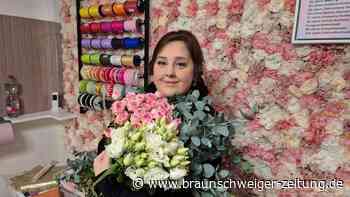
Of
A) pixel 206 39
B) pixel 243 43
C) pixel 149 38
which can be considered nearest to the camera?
pixel 243 43

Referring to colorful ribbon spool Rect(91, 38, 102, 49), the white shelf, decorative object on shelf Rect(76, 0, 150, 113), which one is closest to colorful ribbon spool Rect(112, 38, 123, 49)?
decorative object on shelf Rect(76, 0, 150, 113)

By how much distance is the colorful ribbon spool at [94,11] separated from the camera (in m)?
1.59

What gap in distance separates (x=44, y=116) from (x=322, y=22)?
1829 mm

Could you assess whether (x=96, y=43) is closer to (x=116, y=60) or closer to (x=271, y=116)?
(x=116, y=60)

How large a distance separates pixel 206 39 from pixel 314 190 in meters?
0.80

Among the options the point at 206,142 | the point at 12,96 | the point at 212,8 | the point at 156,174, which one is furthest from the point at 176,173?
the point at 12,96

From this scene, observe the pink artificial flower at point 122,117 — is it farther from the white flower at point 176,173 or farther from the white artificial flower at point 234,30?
the white artificial flower at point 234,30

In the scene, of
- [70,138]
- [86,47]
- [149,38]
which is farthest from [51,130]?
[149,38]

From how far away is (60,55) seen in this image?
199cm

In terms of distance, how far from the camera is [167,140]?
69 centimetres

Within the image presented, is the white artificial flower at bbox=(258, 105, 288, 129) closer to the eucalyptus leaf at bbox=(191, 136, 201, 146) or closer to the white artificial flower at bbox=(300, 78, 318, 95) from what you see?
the white artificial flower at bbox=(300, 78, 318, 95)

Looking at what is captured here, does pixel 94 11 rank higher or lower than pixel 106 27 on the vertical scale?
higher

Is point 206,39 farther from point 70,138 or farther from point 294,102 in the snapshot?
point 70,138

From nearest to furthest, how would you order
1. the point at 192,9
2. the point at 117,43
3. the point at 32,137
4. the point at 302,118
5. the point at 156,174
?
1. the point at 156,174
2. the point at 302,118
3. the point at 192,9
4. the point at 117,43
5. the point at 32,137
